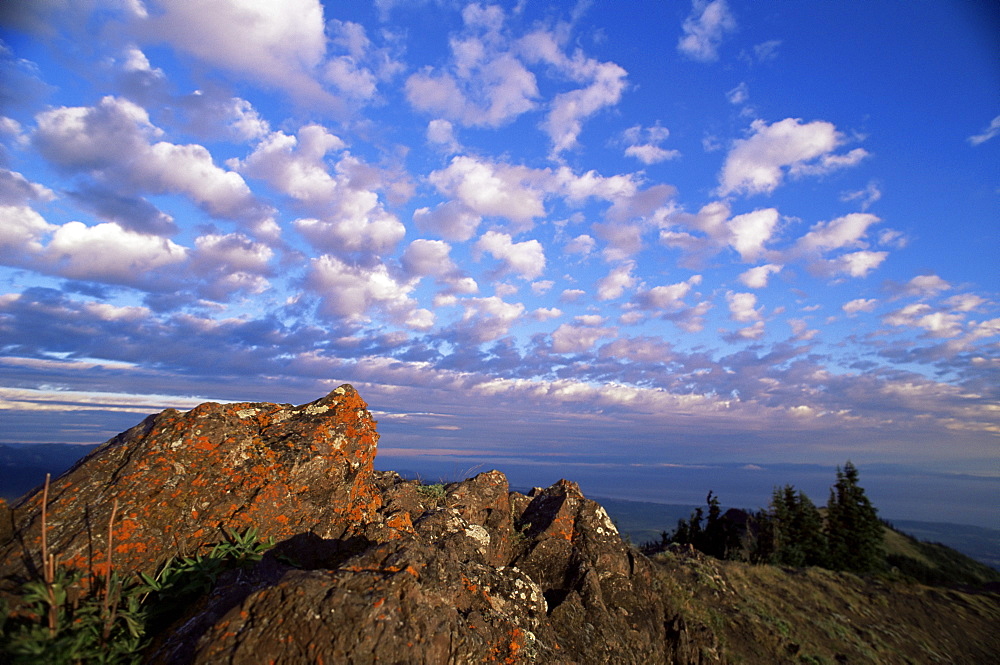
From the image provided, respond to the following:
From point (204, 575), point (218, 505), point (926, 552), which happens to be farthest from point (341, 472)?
point (926, 552)

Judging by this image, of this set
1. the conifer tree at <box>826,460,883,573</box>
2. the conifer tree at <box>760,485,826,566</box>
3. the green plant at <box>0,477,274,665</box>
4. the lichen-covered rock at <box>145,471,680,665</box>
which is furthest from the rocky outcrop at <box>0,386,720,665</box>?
the conifer tree at <box>826,460,883,573</box>

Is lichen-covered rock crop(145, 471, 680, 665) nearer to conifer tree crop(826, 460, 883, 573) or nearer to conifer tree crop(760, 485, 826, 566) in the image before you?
conifer tree crop(760, 485, 826, 566)

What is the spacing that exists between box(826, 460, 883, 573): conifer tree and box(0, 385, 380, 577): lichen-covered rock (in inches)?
1899

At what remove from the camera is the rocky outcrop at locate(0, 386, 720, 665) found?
454 cm

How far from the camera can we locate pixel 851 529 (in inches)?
1757

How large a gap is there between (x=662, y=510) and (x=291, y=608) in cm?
19060

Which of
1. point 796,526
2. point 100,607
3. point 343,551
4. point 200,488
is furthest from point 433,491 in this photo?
point 796,526

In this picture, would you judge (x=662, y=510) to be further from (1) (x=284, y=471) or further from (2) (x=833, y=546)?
(1) (x=284, y=471)

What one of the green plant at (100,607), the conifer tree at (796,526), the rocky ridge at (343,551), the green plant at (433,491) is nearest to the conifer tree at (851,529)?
the conifer tree at (796,526)

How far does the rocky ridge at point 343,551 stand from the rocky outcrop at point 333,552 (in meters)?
0.02

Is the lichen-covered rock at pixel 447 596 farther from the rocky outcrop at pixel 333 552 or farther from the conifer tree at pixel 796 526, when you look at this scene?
the conifer tree at pixel 796 526

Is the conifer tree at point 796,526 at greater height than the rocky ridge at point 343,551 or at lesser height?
lesser

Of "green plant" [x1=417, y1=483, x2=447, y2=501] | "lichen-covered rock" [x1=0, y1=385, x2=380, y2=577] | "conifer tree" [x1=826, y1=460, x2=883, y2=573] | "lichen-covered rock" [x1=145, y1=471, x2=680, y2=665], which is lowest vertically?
"conifer tree" [x1=826, y1=460, x2=883, y2=573]

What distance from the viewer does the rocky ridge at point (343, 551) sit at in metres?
4.56
